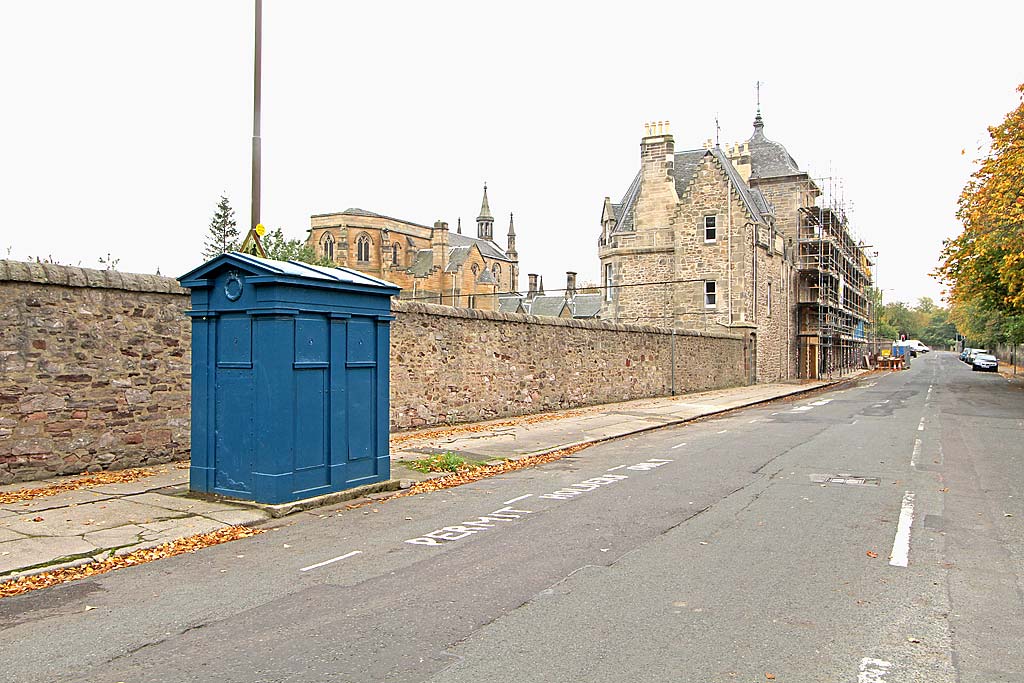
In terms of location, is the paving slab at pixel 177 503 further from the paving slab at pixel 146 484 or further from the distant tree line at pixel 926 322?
the distant tree line at pixel 926 322

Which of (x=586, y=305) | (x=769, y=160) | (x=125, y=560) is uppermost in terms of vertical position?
(x=769, y=160)

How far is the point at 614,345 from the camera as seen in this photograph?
82.3 ft

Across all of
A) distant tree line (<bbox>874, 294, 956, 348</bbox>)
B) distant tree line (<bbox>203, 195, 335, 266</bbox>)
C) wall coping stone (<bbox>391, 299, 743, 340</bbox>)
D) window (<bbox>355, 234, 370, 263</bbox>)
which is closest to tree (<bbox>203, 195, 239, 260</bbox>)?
distant tree line (<bbox>203, 195, 335, 266</bbox>)

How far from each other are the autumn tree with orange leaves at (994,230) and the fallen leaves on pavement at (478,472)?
49.4 feet

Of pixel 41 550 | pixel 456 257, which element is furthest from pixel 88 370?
pixel 456 257

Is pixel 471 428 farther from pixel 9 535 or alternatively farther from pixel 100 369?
pixel 9 535

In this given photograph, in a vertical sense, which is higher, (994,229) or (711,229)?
(711,229)

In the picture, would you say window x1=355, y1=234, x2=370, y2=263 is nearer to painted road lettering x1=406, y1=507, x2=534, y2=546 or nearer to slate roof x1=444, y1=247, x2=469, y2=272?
slate roof x1=444, y1=247, x2=469, y2=272

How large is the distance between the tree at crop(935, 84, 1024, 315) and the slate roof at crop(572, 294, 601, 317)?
4955cm

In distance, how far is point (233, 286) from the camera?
844 centimetres

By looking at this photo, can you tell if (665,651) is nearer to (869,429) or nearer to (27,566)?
(27,566)

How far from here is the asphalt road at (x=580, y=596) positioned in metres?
4.29

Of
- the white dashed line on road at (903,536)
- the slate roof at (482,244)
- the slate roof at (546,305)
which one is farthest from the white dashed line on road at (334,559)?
the slate roof at (482,244)

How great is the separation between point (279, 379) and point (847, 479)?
744 centimetres
